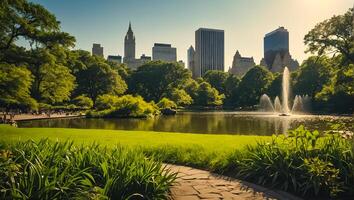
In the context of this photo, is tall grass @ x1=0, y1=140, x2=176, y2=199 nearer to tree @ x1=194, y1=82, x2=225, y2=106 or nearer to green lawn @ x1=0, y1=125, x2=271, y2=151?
green lawn @ x1=0, y1=125, x2=271, y2=151

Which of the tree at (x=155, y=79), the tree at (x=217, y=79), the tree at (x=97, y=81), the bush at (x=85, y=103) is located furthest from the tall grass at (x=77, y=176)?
the tree at (x=217, y=79)

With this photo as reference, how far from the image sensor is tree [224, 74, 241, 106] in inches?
3442

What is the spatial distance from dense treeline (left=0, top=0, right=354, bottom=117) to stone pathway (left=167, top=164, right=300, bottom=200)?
685 centimetres

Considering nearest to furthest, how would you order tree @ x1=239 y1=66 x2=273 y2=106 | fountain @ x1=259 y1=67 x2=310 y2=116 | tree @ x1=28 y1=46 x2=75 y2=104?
tree @ x1=28 y1=46 x2=75 y2=104 → fountain @ x1=259 y1=67 x2=310 y2=116 → tree @ x1=239 y1=66 x2=273 y2=106

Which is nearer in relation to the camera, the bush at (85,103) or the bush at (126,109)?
the bush at (126,109)

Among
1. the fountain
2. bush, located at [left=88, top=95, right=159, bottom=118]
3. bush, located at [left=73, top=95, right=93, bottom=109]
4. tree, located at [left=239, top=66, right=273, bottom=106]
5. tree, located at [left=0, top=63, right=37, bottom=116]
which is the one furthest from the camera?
tree, located at [left=239, top=66, right=273, bottom=106]

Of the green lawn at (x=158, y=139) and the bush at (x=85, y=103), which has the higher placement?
the bush at (x=85, y=103)

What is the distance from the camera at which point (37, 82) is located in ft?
145

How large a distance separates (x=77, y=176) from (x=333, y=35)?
105 feet

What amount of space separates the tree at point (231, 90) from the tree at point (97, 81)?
29643mm

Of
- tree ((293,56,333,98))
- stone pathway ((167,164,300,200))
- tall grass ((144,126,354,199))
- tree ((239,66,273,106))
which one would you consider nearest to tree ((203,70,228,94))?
tree ((239,66,273,106))

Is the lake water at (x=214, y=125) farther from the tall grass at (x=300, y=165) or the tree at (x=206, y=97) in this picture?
the tree at (x=206, y=97)

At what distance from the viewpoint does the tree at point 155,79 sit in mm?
86750

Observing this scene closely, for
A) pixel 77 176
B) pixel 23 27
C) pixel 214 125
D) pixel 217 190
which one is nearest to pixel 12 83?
pixel 23 27
